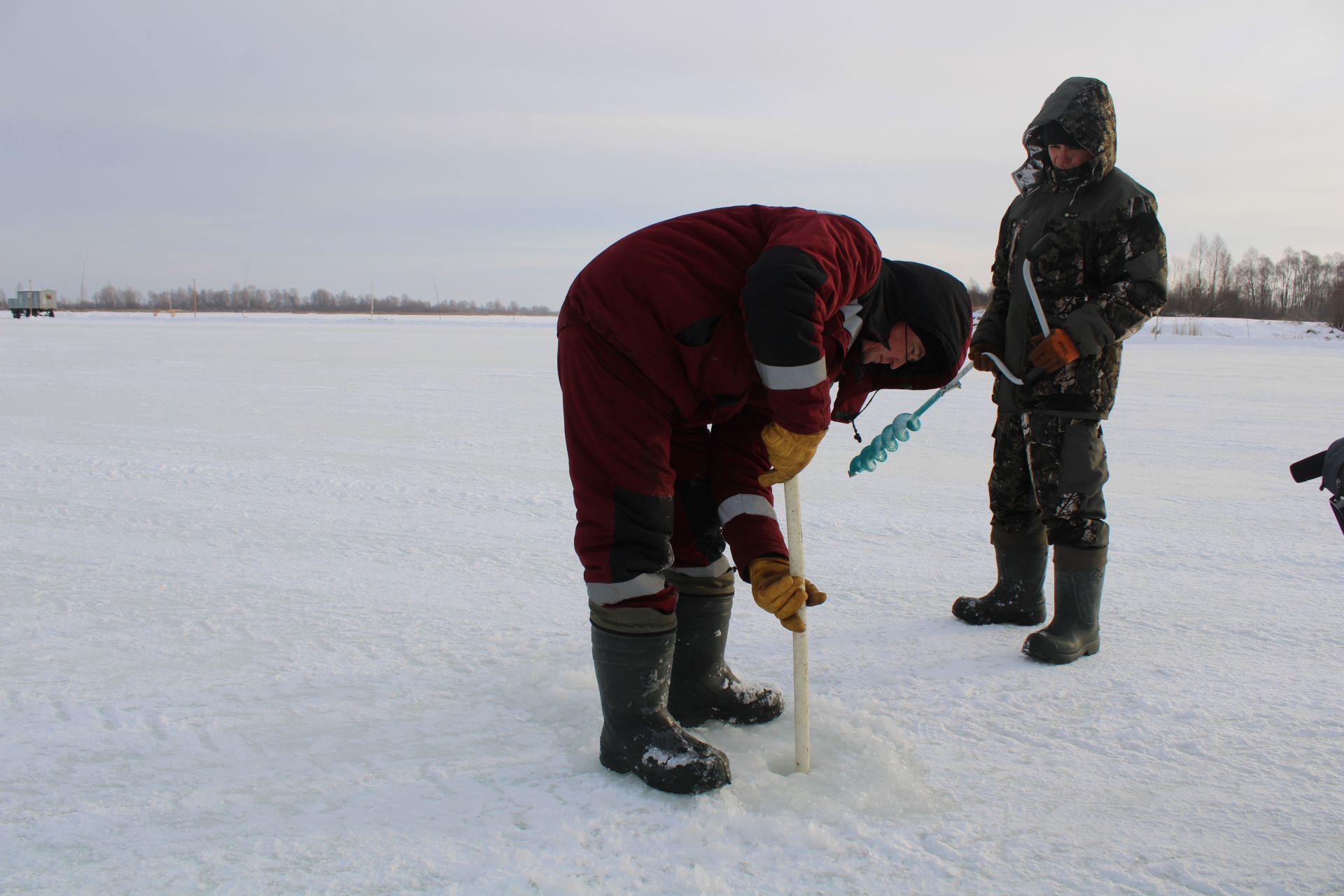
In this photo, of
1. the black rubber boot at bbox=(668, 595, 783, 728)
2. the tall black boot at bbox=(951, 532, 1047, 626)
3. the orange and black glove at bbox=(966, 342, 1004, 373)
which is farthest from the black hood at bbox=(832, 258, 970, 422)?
the tall black boot at bbox=(951, 532, 1047, 626)

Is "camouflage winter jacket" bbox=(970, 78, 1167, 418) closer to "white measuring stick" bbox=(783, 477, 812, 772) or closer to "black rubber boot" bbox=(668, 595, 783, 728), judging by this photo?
"white measuring stick" bbox=(783, 477, 812, 772)

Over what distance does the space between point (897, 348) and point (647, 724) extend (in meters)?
1.02

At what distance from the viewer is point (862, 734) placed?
2.29 m

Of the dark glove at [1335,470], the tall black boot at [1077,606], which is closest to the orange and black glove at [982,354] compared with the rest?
the tall black boot at [1077,606]

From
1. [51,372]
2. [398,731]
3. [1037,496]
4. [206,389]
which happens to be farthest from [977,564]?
[51,372]

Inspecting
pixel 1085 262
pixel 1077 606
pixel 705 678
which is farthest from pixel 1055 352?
pixel 705 678

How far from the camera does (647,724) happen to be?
2061 mm

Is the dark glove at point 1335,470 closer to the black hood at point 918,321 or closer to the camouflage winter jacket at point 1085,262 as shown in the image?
the black hood at point 918,321

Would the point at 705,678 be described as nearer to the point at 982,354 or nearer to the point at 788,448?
the point at 788,448

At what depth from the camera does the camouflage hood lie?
9.10 ft

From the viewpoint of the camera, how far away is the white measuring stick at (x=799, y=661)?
6.86 feet

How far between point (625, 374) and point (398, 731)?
3.57ft

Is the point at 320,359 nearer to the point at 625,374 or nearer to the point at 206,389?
the point at 206,389

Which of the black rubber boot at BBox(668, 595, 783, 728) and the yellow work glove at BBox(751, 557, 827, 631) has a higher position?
the yellow work glove at BBox(751, 557, 827, 631)
